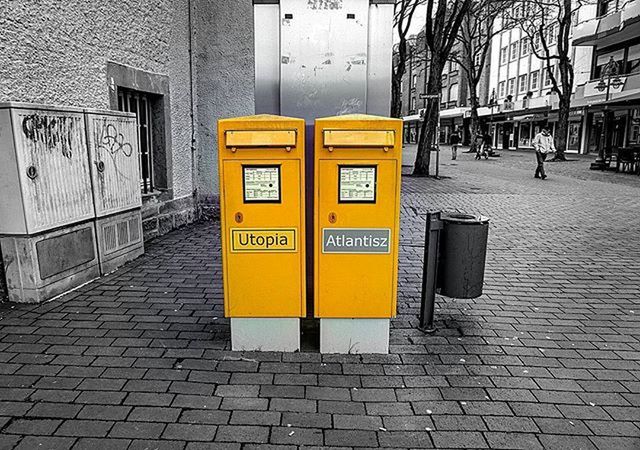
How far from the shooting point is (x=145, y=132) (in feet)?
26.9

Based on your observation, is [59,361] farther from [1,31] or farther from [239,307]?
[1,31]

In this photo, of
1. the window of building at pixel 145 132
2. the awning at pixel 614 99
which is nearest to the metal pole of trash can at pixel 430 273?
the window of building at pixel 145 132

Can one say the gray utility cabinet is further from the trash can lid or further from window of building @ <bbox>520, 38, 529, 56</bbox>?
window of building @ <bbox>520, 38, 529, 56</bbox>

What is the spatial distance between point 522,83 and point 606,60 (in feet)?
46.1

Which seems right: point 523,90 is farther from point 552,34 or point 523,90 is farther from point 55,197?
point 55,197

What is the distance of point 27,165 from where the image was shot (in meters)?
4.68

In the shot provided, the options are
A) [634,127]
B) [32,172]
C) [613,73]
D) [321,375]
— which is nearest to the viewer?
[321,375]

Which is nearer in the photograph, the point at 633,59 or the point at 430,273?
the point at 430,273

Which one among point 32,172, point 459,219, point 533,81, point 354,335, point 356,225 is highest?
point 533,81

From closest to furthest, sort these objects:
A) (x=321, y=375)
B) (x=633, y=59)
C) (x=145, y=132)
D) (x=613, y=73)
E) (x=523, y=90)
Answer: (x=321, y=375) < (x=145, y=132) < (x=613, y=73) < (x=633, y=59) < (x=523, y=90)

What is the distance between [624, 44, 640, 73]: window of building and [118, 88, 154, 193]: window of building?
34.2m

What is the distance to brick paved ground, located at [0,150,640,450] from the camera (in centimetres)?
291

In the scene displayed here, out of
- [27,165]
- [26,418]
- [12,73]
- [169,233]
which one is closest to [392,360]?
[26,418]

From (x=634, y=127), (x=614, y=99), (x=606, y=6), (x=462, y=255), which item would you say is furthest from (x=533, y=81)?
(x=462, y=255)
